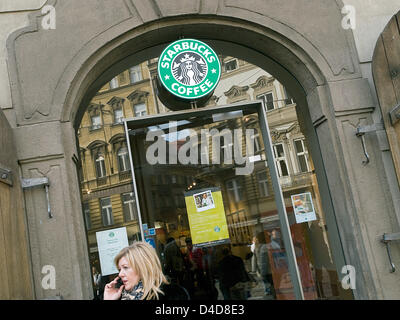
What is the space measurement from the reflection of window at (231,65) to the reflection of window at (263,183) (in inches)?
56.0

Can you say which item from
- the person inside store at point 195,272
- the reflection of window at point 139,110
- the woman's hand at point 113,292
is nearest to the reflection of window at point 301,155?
the person inside store at point 195,272

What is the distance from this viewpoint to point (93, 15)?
5.49 meters

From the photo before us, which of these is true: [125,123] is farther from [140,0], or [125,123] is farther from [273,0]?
[273,0]

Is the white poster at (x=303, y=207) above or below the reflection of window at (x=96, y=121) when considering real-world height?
below

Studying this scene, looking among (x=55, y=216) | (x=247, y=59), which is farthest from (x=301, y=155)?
(x=55, y=216)

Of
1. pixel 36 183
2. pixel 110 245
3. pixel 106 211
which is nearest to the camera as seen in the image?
pixel 36 183

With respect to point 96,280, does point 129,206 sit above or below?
above

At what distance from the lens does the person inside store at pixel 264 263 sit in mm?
5984

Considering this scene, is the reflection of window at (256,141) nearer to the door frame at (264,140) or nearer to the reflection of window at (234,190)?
→ the door frame at (264,140)

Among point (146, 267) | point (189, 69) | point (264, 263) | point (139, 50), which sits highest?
point (139, 50)

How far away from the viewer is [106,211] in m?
5.72

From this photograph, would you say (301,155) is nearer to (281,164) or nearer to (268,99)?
(281,164)

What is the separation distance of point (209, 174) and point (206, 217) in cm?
59

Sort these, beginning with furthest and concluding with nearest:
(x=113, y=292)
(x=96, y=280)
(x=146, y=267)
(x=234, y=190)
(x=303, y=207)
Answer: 1. (x=234, y=190)
2. (x=303, y=207)
3. (x=96, y=280)
4. (x=113, y=292)
5. (x=146, y=267)
